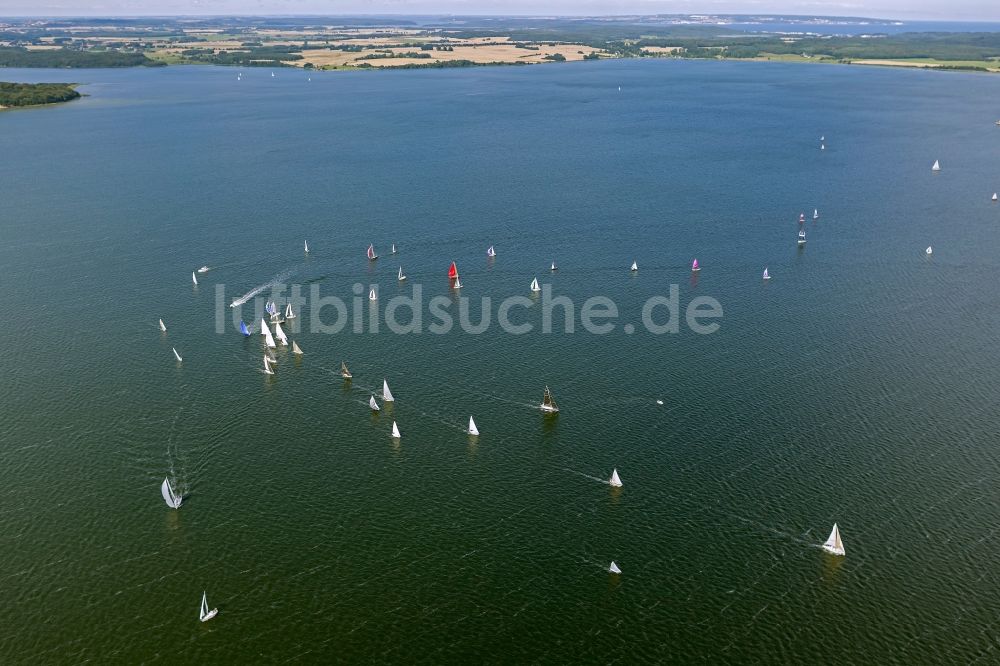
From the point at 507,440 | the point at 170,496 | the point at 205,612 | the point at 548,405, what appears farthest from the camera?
the point at 548,405

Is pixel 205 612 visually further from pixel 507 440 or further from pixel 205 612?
pixel 507 440

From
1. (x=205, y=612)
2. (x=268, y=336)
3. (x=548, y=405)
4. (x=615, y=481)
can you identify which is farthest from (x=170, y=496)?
(x=615, y=481)

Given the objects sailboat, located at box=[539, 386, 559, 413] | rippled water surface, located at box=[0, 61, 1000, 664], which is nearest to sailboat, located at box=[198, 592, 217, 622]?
rippled water surface, located at box=[0, 61, 1000, 664]

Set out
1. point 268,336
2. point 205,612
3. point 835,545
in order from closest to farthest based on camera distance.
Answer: point 205,612 < point 835,545 < point 268,336

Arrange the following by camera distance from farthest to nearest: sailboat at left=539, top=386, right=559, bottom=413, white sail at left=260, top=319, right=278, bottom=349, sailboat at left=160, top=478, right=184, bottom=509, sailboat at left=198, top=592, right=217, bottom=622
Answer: white sail at left=260, top=319, right=278, bottom=349 < sailboat at left=539, top=386, right=559, bottom=413 < sailboat at left=160, top=478, right=184, bottom=509 < sailboat at left=198, top=592, right=217, bottom=622

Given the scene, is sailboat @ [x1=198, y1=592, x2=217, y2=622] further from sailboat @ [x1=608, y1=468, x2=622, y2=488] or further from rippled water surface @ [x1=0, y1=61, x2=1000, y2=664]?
sailboat @ [x1=608, y1=468, x2=622, y2=488]

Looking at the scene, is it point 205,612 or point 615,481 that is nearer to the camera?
point 205,612

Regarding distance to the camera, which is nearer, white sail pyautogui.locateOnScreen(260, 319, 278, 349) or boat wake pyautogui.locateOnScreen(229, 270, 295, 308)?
white sail pyautogui.locateOnScreen(260, 319, 278, 349)

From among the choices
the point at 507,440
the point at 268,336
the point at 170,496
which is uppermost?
the point at 268,336
